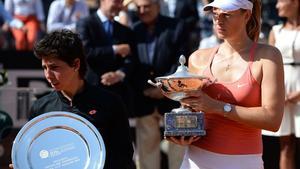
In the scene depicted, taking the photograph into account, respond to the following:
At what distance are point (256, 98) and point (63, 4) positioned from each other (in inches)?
246

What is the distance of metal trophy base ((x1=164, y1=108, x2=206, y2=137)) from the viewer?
3771 millimetres

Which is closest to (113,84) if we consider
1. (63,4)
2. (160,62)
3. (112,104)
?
(160,62)

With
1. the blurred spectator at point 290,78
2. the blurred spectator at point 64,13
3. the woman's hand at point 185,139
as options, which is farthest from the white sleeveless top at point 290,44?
the woman's hand at point 185,139

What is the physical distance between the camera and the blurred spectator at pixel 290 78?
7.32 m

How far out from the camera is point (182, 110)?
3873 millimetres

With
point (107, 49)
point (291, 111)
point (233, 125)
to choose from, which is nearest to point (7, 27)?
point (107, 49)

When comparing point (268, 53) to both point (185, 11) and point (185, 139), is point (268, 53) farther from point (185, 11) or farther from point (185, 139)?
point (185, 11)

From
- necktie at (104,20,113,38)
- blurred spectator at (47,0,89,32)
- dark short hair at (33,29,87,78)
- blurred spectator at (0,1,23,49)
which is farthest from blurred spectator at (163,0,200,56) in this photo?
dark short hair at (33,29,87,78)

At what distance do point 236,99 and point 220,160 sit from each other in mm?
313

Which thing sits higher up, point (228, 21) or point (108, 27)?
point (228, 21)

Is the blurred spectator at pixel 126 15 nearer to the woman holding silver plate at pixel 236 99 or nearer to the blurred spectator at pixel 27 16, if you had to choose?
the blurred spectator at pixel 27 16

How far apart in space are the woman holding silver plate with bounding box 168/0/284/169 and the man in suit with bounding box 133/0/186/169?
3.72 meters

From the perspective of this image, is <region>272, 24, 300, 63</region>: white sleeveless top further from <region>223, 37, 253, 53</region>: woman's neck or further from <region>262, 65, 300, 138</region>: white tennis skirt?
<region>223, 37, 253, 53</region>: woman's neck

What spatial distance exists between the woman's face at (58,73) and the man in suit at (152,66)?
12.4ft
